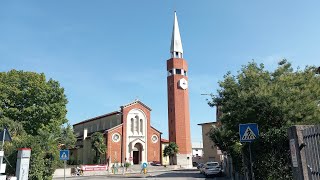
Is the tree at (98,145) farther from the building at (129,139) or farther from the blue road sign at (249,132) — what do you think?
the blue road sign at (249,132)

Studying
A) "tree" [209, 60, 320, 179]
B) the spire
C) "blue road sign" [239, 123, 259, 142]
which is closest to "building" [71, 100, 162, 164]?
the spire

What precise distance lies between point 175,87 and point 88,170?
87.2ft

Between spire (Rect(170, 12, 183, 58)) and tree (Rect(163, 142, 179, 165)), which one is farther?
spire (Rect(170, 12, 183, 58))

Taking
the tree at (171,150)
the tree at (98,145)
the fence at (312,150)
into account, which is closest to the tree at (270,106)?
the fence at (312,150)

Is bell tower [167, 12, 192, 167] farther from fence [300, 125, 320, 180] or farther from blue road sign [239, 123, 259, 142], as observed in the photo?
fence [300, 125, 320, 180]

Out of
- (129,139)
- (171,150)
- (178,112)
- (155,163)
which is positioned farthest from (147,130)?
(178,112)

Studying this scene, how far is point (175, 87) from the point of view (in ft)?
220

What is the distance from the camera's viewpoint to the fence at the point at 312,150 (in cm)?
777

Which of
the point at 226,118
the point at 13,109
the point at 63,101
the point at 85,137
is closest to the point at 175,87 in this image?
the point at 85,137

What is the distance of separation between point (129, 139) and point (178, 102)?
12.7 m

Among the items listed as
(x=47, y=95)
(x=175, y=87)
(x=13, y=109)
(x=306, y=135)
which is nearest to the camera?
(x=306, y=135)

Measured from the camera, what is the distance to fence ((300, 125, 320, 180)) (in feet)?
25.5

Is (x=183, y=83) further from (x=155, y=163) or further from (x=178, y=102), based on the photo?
(x=155, y=163)

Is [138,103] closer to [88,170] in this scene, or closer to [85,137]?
[85,137]
